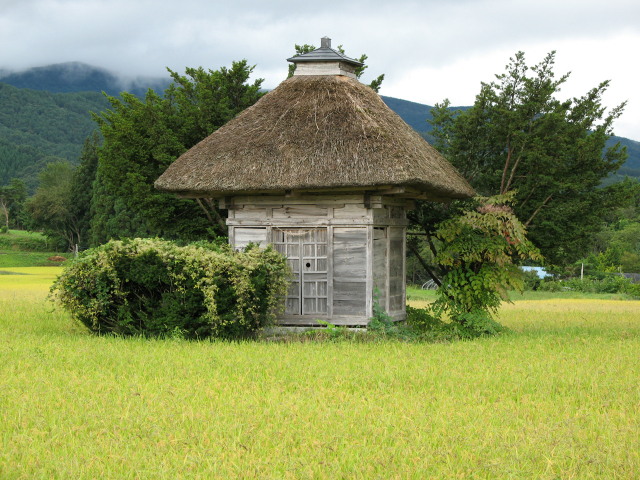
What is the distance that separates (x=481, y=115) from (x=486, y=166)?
4.16ft

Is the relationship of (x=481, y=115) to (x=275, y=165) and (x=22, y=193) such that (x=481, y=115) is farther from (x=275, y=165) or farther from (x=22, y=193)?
(x=22, y=193)

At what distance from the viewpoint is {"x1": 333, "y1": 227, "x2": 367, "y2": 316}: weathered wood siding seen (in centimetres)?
1082

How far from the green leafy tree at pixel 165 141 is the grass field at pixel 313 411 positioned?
7690 millimetres

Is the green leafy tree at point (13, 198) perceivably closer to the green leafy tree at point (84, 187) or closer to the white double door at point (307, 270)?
the green leafy tree at point (84, 187)

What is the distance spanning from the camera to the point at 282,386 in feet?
21.6

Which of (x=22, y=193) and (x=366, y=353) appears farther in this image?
(x=22, y=193)

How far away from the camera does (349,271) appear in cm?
1088

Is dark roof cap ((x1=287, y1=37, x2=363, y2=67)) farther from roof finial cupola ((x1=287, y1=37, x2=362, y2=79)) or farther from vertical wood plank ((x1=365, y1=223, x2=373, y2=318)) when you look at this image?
vertical wood plank ((x1=365, y1=223, x2=373, y2=318))

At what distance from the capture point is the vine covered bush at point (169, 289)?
951 cm

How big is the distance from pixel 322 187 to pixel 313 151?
79 centimetres

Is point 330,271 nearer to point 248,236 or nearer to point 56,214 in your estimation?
point 248,236

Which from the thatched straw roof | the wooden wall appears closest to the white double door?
the wooden wall

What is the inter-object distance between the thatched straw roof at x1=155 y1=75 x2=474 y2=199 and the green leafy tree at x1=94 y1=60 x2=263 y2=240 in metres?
4.71

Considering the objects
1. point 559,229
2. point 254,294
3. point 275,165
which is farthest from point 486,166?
point 254,294
